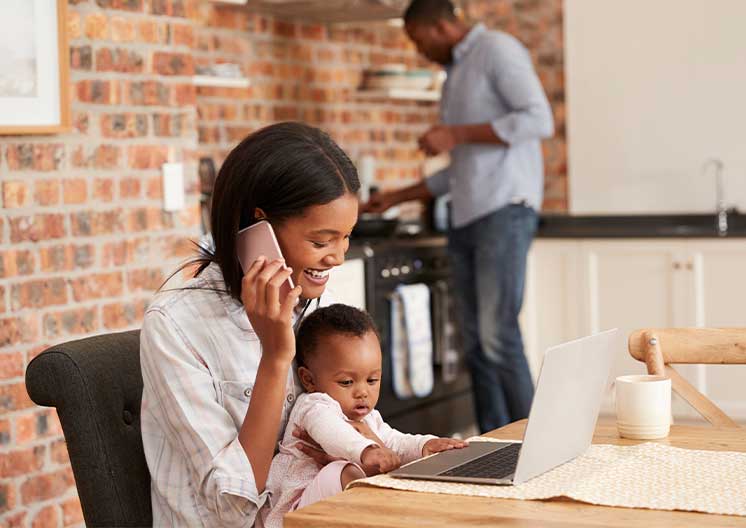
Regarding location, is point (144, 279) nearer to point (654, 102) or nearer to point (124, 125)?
point (124, 125)

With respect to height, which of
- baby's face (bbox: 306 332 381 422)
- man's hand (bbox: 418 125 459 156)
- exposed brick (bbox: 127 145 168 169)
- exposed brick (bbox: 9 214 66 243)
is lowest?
baby's face (bbox: 306 332 381 422)

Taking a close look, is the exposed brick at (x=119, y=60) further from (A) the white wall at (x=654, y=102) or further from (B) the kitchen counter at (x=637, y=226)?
(A) the white wall at (x=654, y=102)

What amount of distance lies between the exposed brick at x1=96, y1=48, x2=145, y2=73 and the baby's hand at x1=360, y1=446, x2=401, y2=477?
6.01ft

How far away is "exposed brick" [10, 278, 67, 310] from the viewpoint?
303 centimetres

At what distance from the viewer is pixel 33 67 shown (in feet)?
9.93

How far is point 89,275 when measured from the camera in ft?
10.6

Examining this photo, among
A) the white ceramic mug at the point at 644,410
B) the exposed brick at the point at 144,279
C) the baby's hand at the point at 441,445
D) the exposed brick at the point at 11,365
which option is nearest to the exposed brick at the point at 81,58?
the exposed brick at the point at 144,279

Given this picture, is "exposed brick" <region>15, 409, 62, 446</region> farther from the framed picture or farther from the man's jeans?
the man's jeans

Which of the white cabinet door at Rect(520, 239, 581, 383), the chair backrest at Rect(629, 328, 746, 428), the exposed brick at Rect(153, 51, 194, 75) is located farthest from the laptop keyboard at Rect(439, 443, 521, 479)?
the white cabinet door at Rect(520, 239, 581, 383)

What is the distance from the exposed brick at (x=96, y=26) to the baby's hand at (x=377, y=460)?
1.85m

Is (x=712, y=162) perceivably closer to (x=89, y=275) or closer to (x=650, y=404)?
(x=89, y=275)

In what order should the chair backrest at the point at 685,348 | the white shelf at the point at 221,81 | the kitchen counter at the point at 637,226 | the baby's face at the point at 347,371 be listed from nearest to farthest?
the baby's face at the point at 347,371
the chair backrest at the point at 685,348
the white shelf at the point at 221,81
the kitchen counter at the point at 637,226

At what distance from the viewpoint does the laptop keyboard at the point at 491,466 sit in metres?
1.62

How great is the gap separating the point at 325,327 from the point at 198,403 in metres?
0.32
